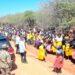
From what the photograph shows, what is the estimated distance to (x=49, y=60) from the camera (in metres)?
18.1

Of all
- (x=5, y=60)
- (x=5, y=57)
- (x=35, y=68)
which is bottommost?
(x=35, y=68)

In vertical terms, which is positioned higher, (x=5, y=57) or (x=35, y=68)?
(x=5, y=57)

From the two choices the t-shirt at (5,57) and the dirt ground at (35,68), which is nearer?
the t-shirt at (5,57)

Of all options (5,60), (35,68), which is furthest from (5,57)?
(35,68)

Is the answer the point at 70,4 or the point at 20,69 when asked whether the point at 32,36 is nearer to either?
the point at 70,4

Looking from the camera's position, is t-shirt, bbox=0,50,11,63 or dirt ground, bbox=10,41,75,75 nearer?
t-shirt, bbox=0,50,11,63

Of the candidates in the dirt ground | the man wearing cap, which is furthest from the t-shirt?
the dirt ground

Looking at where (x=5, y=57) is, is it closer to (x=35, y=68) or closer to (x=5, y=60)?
(x=5, y=60)

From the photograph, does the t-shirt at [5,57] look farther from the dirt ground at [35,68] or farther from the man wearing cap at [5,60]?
the dirt ground at [35,68]

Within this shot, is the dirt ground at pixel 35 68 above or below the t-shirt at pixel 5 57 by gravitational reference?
below

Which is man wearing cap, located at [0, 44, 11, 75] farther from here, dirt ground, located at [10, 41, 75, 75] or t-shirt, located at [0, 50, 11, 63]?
dirt ground, located at [10, 41, 75, 75]

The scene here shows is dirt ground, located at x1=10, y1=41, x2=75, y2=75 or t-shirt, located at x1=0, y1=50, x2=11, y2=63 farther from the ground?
t-shirt, located at x1=0, y1=50, x2=11, y2=63

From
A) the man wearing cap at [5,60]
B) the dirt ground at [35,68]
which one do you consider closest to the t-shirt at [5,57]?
the man wearing cap at [5,60]

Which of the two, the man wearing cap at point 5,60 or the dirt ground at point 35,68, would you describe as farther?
the dirt ground at point 35,68
